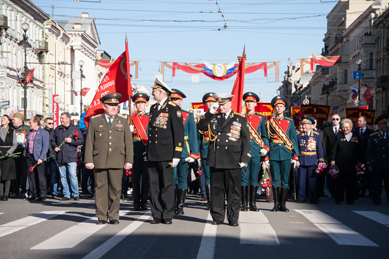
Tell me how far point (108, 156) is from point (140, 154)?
7.45ft

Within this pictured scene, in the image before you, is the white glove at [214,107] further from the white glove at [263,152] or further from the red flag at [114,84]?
the red flag at [114,84]

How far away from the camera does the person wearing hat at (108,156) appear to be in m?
9.64

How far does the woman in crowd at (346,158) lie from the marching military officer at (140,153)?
5.03 m

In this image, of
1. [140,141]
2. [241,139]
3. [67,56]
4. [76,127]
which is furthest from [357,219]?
[67,56]

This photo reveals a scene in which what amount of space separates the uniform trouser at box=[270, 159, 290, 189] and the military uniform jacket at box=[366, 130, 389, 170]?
3517 millimetres

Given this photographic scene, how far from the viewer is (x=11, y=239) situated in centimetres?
830

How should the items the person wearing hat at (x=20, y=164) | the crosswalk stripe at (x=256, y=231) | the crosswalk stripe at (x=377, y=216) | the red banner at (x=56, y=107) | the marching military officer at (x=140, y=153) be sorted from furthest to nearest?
the red banner at (x=56, y=107)
the person wearing hat at (x=20, y=164)
the marching military officer at (x=140, y=153)
the crosswalk stripe at (x=377, y=216)
the crosswalk stripe at (x=256, y=231)

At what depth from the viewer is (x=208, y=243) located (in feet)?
25.9

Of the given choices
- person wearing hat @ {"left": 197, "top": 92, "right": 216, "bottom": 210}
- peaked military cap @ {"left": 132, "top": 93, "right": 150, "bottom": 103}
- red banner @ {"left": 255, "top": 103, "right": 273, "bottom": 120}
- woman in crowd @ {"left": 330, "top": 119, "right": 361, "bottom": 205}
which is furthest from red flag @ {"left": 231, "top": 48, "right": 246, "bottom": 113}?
red banner @ {"left": 255, "top": 103, "right": 273, "bottom": 120}

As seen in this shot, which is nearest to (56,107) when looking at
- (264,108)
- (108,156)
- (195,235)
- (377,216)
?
(264,108)

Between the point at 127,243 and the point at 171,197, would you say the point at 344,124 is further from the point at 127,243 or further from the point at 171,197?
the point at 127,243

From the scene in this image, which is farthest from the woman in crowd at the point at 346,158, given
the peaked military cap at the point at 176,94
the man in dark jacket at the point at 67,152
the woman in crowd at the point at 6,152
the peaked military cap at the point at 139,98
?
the woman in crowd at the point at 6,152

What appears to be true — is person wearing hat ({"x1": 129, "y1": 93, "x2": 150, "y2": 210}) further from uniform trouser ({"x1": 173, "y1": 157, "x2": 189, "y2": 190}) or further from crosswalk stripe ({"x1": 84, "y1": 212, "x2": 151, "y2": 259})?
crosswalk stripe ({"x1": 84, "y1": 212, "x2": 151, "y2": 259})

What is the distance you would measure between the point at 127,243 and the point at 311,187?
7.64 meters
